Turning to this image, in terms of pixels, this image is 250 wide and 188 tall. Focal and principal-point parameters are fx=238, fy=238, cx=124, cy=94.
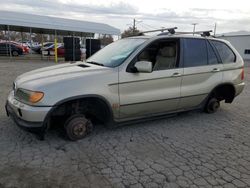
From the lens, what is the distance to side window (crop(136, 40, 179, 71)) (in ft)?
15.0

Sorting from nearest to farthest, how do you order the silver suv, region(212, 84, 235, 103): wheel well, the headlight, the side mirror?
the headlight, the silver suv, the side mirror, region(212, 84, 235, 103): wheel well

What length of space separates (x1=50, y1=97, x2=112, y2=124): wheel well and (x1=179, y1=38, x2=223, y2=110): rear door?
1.66m

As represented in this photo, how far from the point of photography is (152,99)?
4379 millimetres

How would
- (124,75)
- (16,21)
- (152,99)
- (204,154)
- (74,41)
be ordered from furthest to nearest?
(16,21) → (74,41) → (152,99) → (124,75) → (204,154)

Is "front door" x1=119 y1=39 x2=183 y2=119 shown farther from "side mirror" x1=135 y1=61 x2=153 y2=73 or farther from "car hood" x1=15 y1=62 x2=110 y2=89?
"car hood" x1=15 y1=62 x2=110 y2=89

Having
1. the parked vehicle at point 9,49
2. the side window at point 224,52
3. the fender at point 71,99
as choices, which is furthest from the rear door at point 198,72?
the parked vehicle at point 9,49

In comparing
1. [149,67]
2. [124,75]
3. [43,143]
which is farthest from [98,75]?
[43,143]

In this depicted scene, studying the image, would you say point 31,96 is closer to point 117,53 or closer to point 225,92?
point 117,53

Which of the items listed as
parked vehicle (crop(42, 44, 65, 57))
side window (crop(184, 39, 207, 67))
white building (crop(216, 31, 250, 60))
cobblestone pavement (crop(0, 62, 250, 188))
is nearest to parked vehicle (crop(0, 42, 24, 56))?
parked vehicle (crop(42, 44, 65, 57))

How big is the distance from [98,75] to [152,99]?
3.77ft

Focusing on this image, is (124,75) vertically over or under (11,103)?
over

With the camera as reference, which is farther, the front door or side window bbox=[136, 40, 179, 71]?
side window bbox=[136, 40, 179, 71]

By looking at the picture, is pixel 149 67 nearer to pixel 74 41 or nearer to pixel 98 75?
pixel 98 75

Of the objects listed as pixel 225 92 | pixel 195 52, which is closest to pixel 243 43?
pixel 225 92
